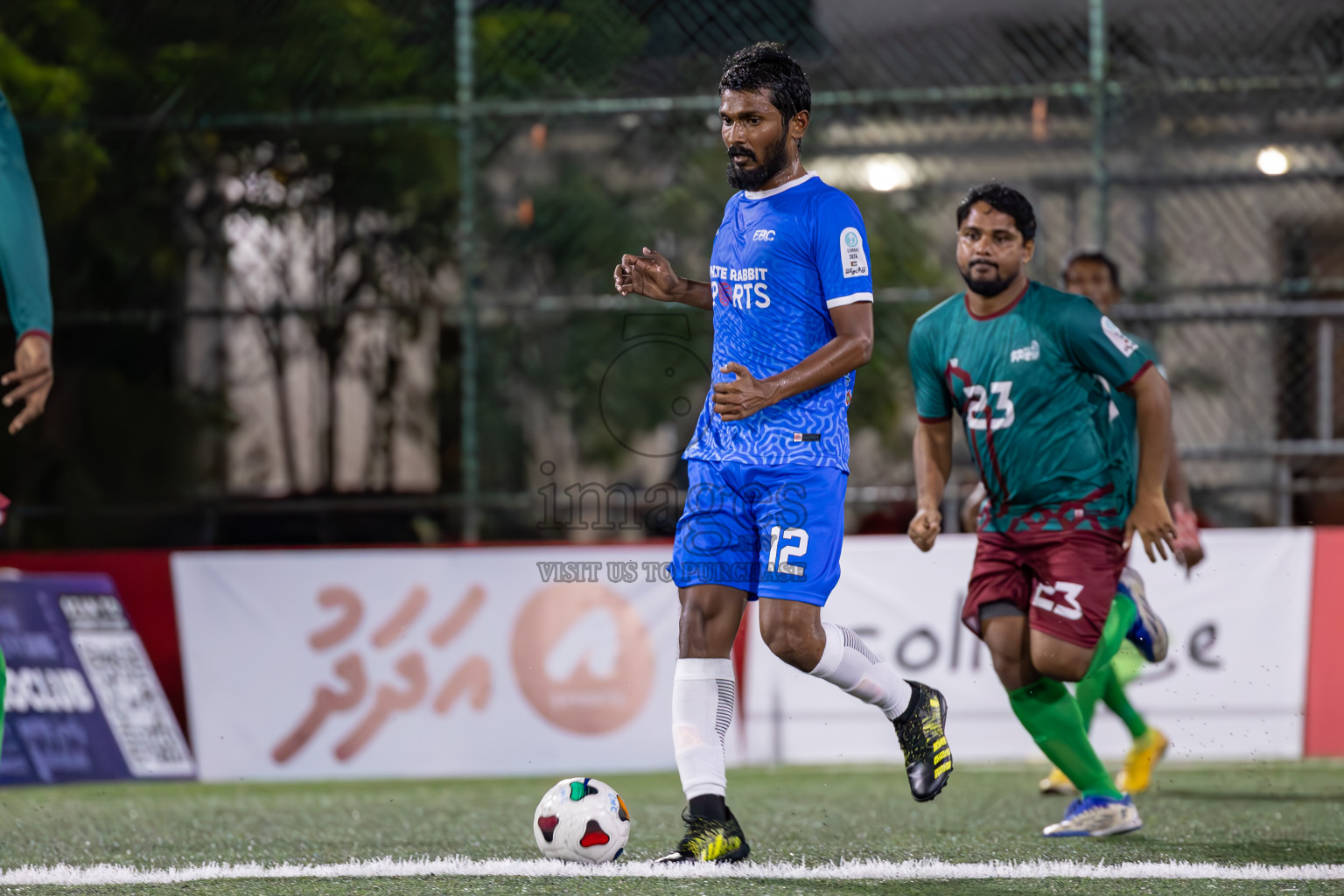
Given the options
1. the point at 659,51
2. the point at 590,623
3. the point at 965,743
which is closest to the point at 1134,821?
the point at 965,743

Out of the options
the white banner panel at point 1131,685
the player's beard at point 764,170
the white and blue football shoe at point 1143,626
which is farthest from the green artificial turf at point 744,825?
the player's beard at point 764,170

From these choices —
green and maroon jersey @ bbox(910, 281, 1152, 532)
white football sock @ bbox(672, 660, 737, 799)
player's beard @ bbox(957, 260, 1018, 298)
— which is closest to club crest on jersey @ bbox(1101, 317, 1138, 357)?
green and maroon jersey @ bbox(910, 281, 1152, 532)

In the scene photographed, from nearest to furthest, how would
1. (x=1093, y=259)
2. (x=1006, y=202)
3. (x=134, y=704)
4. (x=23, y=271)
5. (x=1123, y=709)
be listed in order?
(x=23, y=271), (x=1006, y=202), (x=1123, y=709), (x=1093, y=259), (x=134, y=704)

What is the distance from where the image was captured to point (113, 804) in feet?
21.7

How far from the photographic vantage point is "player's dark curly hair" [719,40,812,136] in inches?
171

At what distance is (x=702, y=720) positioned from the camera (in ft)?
14.1

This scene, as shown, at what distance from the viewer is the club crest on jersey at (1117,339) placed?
Answer: 4941 millimetres

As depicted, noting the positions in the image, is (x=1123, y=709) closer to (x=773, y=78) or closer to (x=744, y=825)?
(x=744, y=825)

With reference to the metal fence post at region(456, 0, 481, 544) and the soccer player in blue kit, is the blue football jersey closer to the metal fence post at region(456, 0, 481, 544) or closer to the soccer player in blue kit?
the soccer player in blue kit

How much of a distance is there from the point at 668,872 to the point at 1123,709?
3.36 metres

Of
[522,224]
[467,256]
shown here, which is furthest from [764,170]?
[522,224]

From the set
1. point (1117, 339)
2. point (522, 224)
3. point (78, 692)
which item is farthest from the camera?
point (522, 224)

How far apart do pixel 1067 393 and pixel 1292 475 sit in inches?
191

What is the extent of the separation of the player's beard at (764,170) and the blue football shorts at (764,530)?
0.80m
